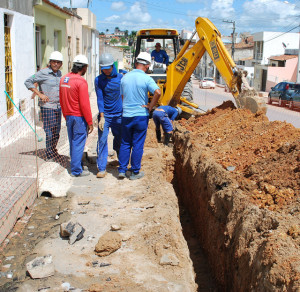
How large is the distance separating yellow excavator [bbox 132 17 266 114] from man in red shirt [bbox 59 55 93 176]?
3648mm

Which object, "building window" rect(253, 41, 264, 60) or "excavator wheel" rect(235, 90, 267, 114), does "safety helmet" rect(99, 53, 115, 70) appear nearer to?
"excavator wheel" rect(235, 90, 267, 114)

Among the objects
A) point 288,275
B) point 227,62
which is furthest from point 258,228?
point 227,62

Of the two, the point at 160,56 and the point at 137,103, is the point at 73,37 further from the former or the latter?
the point at 137,103

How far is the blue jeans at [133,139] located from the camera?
6.26m

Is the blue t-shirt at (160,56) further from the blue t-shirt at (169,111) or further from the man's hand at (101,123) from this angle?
the man's hand at (101,123)

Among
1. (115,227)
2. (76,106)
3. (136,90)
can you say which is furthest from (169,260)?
(76,106)

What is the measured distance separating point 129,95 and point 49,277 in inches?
129

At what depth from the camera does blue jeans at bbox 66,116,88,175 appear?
6375mm

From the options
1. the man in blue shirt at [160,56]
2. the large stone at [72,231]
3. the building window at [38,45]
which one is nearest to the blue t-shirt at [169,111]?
the man in blue shirt at [160,56]

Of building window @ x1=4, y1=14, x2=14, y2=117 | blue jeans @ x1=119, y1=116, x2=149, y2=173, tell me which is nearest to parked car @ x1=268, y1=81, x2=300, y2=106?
building window @ x1=4, y1=14, x2=14, y2=117

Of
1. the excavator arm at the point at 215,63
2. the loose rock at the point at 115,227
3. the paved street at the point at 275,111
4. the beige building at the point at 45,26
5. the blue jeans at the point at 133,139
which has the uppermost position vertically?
the beige building at the point at 45,26

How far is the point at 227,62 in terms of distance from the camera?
8641 millimetres

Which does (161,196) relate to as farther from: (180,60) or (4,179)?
(180,60)

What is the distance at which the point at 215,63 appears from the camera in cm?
892
